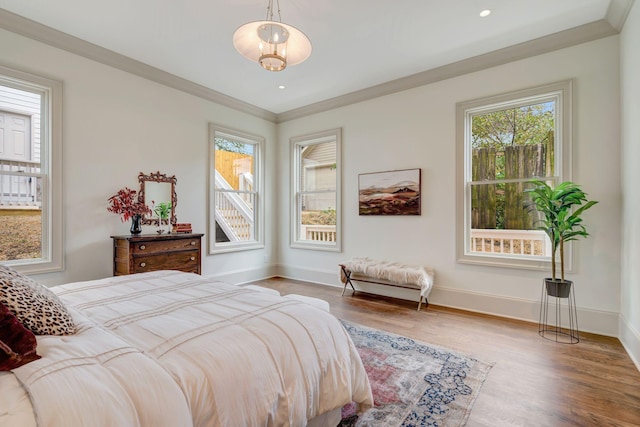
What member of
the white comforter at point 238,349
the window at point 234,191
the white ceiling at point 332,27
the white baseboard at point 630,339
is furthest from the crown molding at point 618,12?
the window at point 234,191

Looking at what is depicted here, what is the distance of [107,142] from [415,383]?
13.0 ft

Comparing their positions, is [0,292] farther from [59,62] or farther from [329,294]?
[329,294]

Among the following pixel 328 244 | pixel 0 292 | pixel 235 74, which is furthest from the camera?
pixel 328 244

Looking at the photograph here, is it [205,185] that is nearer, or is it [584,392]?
[584,392]

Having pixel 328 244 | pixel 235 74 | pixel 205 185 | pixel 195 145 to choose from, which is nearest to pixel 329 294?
pixel 328 244

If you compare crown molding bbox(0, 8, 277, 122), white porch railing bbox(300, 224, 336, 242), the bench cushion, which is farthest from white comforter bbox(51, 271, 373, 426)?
white porch railing bbox(300, 224, 336, 242)

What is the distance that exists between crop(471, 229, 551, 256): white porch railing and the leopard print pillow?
3884 mm

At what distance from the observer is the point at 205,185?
179 inches

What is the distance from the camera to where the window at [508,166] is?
3.29 metres

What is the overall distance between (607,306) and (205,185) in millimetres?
4952

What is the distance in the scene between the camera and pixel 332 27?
9.91 feet

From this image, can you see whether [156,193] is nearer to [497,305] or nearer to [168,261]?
[168,261]

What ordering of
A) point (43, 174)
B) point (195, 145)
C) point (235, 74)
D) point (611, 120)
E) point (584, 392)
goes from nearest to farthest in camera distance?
1. point (584, 392)
2. point (611, 120)
3. point (43, 174)
4. point (235, 74)
5. point (195, 145)

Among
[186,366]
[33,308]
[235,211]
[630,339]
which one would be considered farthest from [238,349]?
[235,211]
